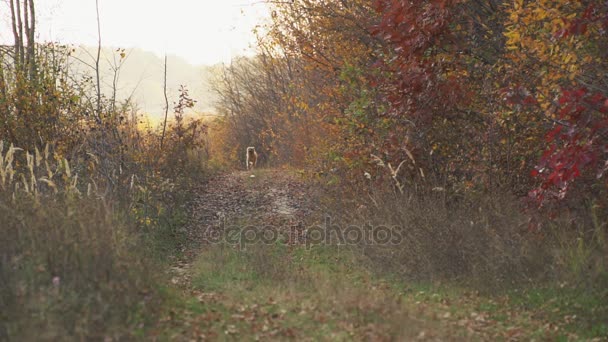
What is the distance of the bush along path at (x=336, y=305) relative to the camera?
639 centimetres

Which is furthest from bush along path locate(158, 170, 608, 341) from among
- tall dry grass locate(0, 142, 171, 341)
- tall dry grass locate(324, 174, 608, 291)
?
tall dry grass locate(0, 142, 171, 341)

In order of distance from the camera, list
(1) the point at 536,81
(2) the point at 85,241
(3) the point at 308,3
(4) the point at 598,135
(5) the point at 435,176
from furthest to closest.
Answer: (3) the point at 308,3, (5) the point at 435,176, (1) the point at 536,81, (4) the point at 598,135, (2) the point at 85,241

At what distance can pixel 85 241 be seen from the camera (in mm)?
6742

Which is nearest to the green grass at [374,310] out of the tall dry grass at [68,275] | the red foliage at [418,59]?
the tall dry grass at [68,275]

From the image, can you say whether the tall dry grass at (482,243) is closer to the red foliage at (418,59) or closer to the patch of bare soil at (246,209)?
the red foliage at (418,59)

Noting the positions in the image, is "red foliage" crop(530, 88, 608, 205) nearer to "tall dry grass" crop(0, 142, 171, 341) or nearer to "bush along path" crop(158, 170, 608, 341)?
"bush along path" crop(158, 170, 608, 341)

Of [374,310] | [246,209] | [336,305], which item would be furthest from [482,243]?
[246,209]

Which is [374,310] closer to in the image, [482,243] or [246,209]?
[482,243]

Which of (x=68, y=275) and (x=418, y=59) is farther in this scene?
(x=418, y=59)

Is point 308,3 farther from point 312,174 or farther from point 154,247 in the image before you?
point 154,247

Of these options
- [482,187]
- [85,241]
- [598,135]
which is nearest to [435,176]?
[482,187]

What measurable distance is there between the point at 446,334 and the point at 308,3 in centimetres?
1001

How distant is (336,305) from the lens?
23.2 ft

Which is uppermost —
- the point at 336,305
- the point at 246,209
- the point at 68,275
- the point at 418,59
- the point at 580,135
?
the point at 418,59
